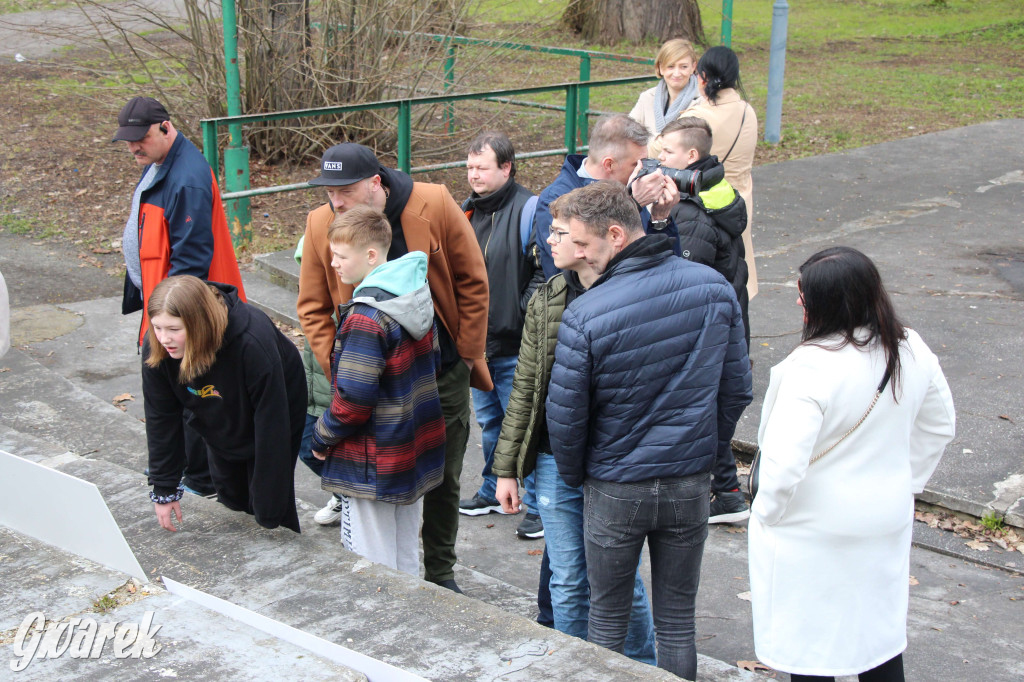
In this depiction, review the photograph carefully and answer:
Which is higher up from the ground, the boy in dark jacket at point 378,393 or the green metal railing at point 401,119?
the green metal railing at point 401,119

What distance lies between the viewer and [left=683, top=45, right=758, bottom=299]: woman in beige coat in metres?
5.16

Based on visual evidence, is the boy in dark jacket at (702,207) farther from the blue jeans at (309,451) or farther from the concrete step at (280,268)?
the concrete step at (280,268)

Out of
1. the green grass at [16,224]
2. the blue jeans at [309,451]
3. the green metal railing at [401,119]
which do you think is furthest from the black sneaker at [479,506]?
the green grass at [16,224]

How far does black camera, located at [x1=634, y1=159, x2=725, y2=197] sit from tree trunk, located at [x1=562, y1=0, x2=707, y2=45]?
55.8 ft

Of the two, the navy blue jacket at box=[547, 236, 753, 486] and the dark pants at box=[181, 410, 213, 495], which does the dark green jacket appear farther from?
the dark pants at box=[181, 410, 213, 495]

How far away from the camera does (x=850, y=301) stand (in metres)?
2.65

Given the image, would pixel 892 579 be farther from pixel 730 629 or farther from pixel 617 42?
pixel 617 42

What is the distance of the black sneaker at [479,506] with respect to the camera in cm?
480

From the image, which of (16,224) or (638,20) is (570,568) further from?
(638,20)

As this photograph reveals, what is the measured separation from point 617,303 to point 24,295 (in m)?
6.27

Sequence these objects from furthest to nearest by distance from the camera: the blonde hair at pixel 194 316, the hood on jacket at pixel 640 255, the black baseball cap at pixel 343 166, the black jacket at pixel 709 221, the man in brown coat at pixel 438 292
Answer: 1. the black jacket at pixel 709 221
2. the man in brown coat at pixel 438 292
3. the black baseball cap at pixel 343 166
4. the blonde hair at pixel 194 316
5. the hood on jacket at pixel 640 255

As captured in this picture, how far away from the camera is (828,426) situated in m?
2.67

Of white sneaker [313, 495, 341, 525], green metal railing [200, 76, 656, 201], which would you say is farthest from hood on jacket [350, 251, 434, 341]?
green metal railing [200, 76, 656, 201]

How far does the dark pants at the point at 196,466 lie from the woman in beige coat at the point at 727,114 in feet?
9.04
